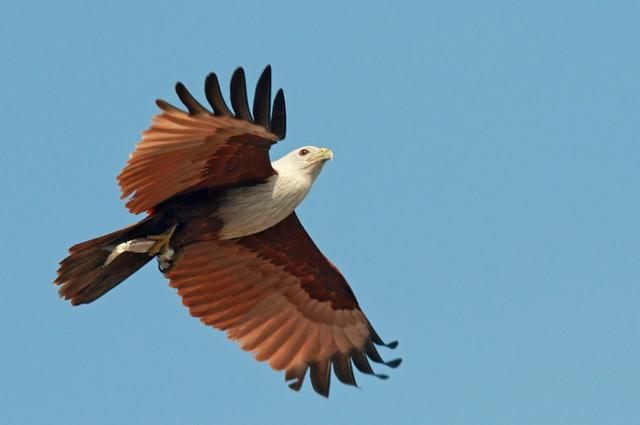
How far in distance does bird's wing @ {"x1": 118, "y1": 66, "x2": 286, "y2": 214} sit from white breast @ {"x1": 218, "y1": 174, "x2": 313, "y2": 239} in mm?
126

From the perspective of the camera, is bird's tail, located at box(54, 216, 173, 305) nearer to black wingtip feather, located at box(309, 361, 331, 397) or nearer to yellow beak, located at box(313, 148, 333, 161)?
yellow beak, located at box(313, 148, 333, 161)

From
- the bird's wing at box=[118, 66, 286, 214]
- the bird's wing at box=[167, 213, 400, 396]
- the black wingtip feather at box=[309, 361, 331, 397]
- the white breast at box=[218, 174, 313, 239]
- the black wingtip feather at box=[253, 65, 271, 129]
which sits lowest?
the black wingtip feather at box=[309, 361, 331, 397]

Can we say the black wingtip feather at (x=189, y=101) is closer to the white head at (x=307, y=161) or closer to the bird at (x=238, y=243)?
the bird at (x=238, y=243)

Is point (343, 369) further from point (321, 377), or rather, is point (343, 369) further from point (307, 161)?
point (307, 161)

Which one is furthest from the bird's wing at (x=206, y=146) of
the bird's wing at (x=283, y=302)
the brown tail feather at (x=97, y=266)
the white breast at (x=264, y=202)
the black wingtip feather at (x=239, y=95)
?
the bird's wing at (x=283, y=302)

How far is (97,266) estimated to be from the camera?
13.2 m

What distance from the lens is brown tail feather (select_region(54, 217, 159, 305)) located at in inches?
512

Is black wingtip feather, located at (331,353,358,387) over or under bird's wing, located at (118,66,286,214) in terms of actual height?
under

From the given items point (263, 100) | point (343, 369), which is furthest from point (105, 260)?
point (343, 369)

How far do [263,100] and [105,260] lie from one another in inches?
103

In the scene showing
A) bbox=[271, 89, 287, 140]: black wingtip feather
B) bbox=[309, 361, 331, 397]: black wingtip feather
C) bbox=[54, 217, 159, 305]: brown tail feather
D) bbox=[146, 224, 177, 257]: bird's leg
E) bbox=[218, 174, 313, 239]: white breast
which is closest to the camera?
bbox=[271, 89, 287, 140]: black wingtip feather

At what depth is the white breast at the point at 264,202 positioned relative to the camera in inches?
522

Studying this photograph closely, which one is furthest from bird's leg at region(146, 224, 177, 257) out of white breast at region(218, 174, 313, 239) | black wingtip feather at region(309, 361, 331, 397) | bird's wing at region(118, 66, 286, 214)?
black wingtip feather at region(309, 361, 331, 397)

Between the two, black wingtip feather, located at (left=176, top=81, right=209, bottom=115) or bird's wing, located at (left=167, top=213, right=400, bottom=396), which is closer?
black wingtip feather, located at (left=176, top=81, right=209, bottom=115)
